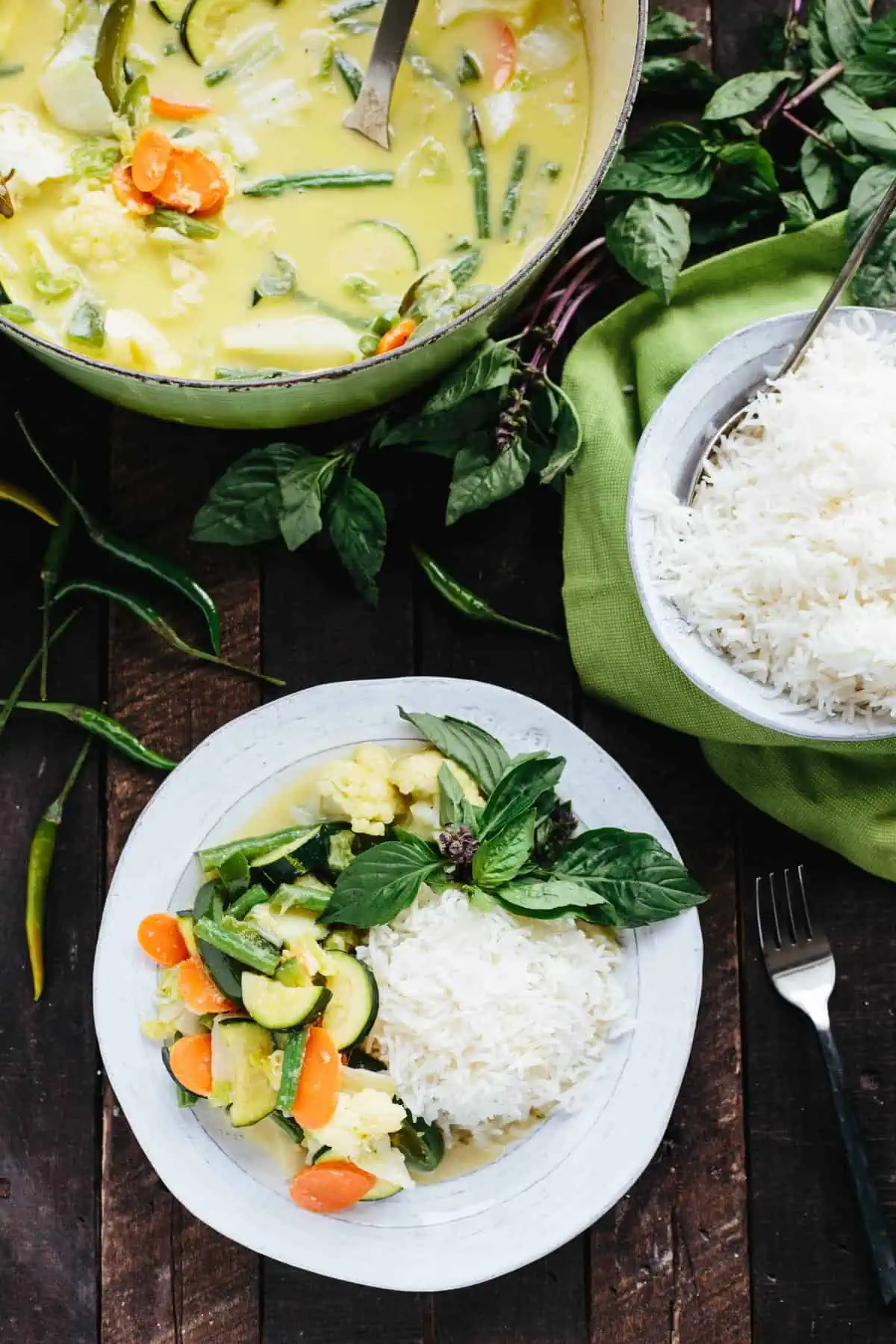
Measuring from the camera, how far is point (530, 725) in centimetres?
194

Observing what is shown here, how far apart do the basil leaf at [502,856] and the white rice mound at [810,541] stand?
395 millimetres

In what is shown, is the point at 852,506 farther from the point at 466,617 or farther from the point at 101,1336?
the point at 101,1336

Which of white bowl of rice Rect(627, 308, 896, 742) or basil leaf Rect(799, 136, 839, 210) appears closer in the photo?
white bowl of rice Rect(627, 308, 896, 742)

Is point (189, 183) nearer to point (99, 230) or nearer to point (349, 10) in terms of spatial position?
point (99, 230)

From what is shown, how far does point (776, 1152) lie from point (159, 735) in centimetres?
122

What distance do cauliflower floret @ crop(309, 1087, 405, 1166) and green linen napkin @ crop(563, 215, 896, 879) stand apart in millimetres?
708

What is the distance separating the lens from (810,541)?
1702 millimetres

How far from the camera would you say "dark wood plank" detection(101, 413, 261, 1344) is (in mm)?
1988

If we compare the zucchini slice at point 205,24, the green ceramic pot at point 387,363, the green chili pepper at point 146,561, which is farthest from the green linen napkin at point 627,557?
the zucchini slice at point 205,24

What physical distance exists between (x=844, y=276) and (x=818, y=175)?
0.35 meters

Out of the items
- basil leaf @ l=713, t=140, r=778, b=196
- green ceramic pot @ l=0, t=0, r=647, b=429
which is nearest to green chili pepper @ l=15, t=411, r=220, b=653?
green ceramic pot @ l=0, t=0, r=647, b=429

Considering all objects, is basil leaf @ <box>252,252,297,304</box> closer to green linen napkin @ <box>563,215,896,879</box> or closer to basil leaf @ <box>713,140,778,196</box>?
green linen napkin @ <box>563,215,896,879</box>

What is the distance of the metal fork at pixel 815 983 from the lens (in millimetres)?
1938

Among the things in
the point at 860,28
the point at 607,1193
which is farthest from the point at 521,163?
the point at 607,1193
